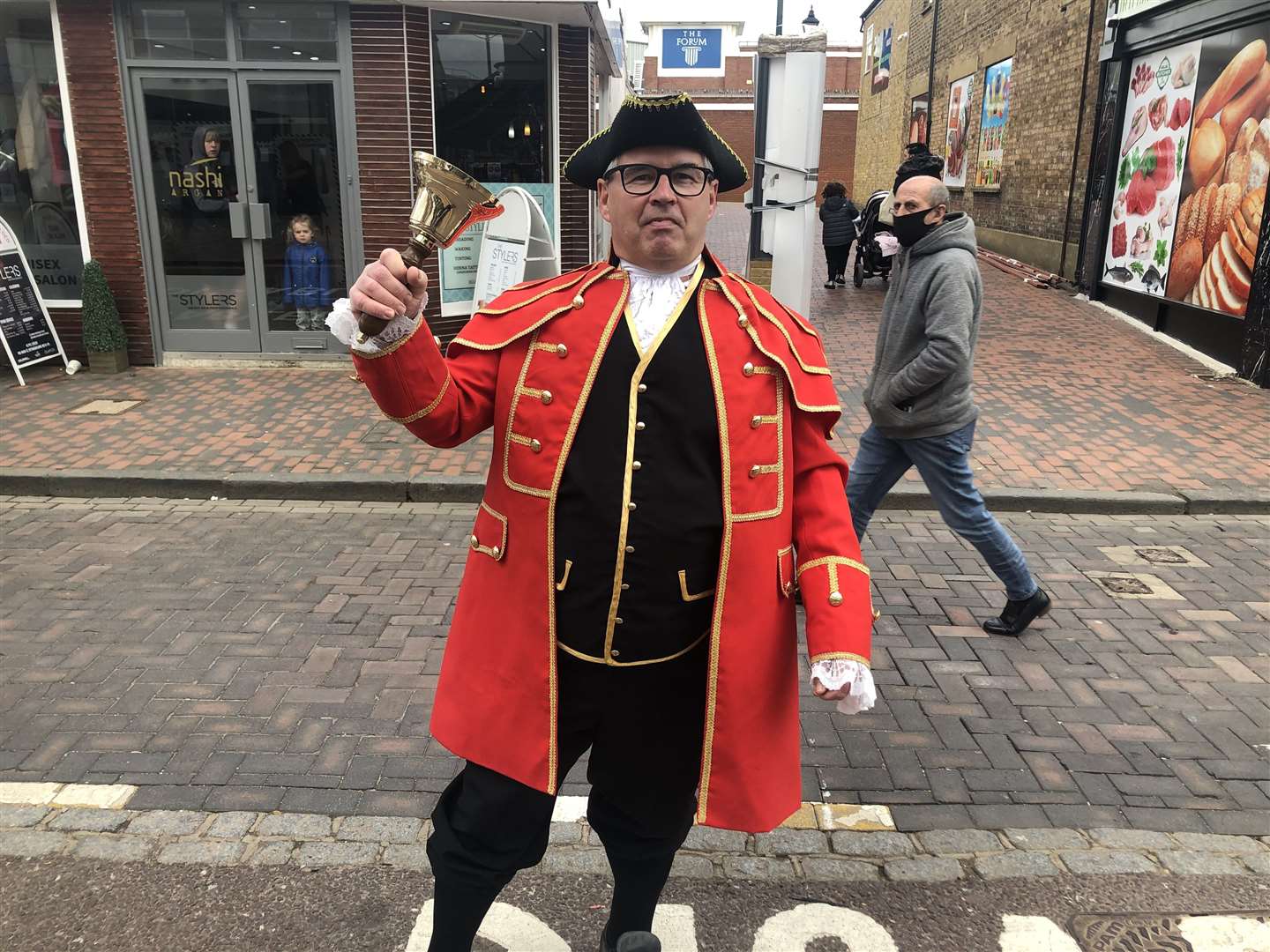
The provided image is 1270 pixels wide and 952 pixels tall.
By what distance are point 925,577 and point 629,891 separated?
127 inches

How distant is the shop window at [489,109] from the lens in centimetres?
950

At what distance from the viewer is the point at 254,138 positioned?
9.25m

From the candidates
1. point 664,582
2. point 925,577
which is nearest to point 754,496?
point 664,582

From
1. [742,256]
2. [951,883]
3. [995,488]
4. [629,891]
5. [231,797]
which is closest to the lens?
[629,891]

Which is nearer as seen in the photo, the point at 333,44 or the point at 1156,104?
the point at 333,44

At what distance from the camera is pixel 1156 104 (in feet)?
38.2

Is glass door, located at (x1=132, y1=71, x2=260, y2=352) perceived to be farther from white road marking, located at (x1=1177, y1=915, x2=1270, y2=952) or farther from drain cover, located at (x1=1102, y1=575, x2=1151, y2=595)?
white road marking, located at (x1=1177, y1=915, x2=1270, y2=952)

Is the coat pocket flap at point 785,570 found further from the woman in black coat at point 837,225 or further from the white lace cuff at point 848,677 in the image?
the woman in black coat at point 837,225

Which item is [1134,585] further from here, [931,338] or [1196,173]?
[1196,173]

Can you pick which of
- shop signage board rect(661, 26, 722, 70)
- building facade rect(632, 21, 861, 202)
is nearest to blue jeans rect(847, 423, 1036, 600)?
building facade rect(632, 21, 861, 202)

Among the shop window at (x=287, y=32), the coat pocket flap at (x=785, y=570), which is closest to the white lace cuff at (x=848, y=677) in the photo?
the coat pocket flap at (x=785, y=570)

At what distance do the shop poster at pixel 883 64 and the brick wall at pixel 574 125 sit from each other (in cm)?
2097

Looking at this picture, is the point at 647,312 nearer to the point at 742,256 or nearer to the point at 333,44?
the point at 333,44

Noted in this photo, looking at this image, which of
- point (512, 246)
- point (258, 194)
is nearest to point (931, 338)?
point (512, 246)
